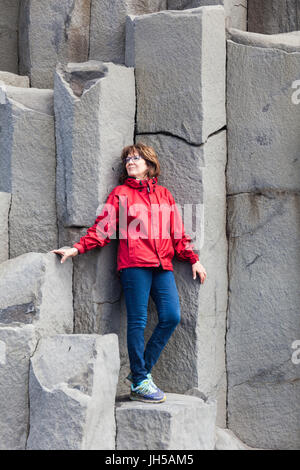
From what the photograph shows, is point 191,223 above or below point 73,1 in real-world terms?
below

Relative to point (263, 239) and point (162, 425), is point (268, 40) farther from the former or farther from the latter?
point (162, 425)

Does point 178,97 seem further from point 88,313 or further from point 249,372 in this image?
point 249,372

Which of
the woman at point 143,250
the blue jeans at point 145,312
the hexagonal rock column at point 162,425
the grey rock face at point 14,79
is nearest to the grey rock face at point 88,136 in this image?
the woman at point 143,250

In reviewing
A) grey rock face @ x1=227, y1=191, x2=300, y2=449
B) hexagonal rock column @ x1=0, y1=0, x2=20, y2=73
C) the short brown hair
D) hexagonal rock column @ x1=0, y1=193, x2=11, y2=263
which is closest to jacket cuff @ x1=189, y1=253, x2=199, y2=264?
grey rock face @ x1=227, y1=191, x2=300, y2=449

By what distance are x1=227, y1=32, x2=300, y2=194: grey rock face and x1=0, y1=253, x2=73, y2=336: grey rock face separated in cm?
126

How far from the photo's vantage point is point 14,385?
136 inches

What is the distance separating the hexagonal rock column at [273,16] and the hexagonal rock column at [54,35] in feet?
3.75

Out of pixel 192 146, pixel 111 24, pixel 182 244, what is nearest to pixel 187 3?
pixel 111 24

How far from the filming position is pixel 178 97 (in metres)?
4.11

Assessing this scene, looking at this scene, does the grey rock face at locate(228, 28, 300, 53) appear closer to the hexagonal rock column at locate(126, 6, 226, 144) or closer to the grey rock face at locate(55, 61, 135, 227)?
the hexagonal rock column at locate(126, 6, 226, 144)

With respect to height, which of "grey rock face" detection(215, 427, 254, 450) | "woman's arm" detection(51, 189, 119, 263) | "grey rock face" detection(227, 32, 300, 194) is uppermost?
"grey rock face" detection(227, 32, 300, 194)

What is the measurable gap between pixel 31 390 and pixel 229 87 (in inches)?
86.4

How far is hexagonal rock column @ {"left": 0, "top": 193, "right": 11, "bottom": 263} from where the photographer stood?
4.06 m
